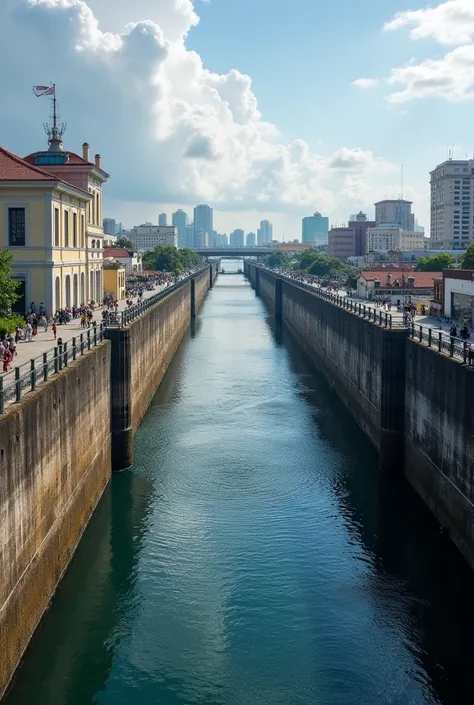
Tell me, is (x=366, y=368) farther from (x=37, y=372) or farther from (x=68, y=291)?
(x=37, y=372)

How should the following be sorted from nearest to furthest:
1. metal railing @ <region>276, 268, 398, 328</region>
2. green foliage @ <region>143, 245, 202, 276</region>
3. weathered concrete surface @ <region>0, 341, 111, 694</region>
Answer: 1. weathered concrete surface @ <region>0, 341, 111, 694</region>
2. metal railing @ <region>276, 268, 398, 328</region>
3. green foliage @ <region>143, 245, 202, 276</region>

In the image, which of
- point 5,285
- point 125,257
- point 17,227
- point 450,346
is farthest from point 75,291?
point 125,257

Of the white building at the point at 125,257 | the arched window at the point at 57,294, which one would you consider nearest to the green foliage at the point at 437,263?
the white building at the point at 125,257

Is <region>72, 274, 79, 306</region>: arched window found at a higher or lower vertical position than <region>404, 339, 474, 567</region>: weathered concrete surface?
higher

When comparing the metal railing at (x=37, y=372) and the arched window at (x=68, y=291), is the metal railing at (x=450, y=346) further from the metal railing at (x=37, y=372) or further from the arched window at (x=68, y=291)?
the arched window at (x=68, y=291)

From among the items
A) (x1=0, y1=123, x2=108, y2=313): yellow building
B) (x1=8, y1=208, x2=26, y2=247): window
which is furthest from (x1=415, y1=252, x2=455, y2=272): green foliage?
(x1=8, y1=208, x2=26, y2=247): window

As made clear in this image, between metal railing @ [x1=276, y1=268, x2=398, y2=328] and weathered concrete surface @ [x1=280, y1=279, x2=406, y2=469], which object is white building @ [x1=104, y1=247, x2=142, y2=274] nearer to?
metal railing @ [x1=276, y1=268, x2=398, y2=328]
